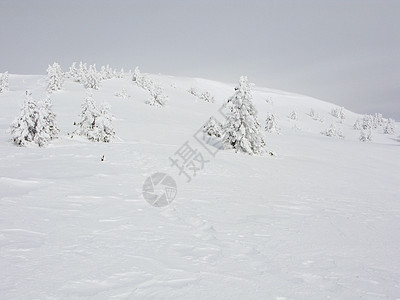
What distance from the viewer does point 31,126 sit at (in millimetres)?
16453

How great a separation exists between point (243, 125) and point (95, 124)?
12.0 m

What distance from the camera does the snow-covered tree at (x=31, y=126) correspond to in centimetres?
1609

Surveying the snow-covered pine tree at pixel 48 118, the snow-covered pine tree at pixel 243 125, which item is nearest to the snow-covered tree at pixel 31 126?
the snow-covered pine tree at pixel 48 118

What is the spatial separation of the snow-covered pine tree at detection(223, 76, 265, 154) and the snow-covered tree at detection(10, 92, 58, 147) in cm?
1381

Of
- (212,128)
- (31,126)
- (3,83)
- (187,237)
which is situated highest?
(3,83)

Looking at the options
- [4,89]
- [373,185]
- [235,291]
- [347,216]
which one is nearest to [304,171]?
[373,185]

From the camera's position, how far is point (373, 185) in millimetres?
14836

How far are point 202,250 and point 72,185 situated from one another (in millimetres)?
5628

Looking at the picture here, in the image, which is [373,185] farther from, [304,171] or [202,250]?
[202,250]

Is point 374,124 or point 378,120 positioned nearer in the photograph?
point 374,124

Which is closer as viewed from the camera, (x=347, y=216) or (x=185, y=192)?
(x=347, y=216)

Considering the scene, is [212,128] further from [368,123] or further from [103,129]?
[368,123]

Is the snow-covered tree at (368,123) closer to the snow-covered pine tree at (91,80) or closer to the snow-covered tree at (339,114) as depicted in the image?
the snow-covered tree at (339,114)

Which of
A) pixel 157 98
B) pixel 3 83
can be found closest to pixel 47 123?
pixel 157 98
